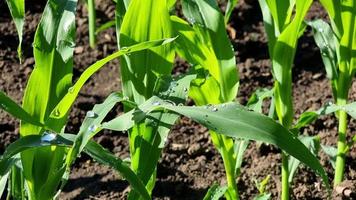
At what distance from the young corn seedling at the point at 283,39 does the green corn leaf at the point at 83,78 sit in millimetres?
366

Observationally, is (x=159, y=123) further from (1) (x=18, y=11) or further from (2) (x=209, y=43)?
(1) (x=18, y=11)

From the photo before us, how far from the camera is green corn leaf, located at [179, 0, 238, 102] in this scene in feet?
6.04

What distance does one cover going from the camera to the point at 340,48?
6.41 ft

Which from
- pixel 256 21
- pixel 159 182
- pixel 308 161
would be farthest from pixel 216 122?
pixel 256 21

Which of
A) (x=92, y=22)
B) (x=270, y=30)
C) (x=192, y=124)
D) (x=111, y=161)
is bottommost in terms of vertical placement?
(x=192, y=124)

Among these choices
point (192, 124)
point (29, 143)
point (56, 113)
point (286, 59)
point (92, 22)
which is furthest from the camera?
point (92, 22)

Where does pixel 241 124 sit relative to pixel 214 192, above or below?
above

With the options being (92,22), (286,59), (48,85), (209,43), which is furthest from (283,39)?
(92,22)

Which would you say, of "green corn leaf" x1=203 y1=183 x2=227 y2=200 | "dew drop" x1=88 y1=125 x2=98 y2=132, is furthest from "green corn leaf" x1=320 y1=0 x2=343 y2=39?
"dew drop" x1=88 y1=125 x2=98 y2=132

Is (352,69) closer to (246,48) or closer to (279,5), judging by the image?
(279,5)

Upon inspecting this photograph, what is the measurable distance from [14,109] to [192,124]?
1.07m

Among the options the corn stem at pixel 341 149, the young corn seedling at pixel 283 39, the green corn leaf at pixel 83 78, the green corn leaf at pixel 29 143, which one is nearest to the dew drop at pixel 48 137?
the green corn leaf at pixel 29 143

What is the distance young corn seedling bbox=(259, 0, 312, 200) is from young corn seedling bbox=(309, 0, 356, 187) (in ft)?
0.42

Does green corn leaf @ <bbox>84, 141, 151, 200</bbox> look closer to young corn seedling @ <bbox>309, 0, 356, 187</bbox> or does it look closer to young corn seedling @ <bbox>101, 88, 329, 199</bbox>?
young corn seedling @ <bbox>101, 88, 329, 199</bbox>
